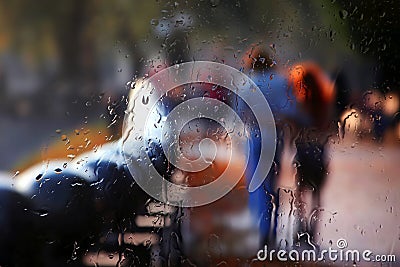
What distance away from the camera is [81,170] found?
129 cm

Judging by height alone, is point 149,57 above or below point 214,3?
below

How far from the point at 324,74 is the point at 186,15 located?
430 millimetres

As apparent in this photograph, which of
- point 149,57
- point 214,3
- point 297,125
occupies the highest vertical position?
point 214,3

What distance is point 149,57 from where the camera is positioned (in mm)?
1284

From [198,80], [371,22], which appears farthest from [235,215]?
[371,22]

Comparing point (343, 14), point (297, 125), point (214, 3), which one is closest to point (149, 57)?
point (214, 3)

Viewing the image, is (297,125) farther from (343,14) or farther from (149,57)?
(149,57)

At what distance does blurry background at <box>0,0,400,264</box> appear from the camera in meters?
1.27

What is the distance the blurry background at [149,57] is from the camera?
50.0 inches

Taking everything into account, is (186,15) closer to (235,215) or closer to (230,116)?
(230,116)

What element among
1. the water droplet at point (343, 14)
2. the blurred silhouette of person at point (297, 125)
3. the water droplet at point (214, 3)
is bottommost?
the blurred silhouette of person at point (297, 125)

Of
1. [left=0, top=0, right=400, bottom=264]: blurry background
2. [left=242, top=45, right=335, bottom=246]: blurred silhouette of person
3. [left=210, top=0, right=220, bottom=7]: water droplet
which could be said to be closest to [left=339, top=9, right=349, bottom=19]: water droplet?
[left=0, top=0, right=400, bottom=264]: blurry background

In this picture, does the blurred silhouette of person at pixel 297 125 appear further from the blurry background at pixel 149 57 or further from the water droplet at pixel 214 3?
the water droplet at pixel 214 3

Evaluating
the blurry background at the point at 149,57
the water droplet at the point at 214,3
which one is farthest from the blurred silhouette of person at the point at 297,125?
the water droplet at the point at 214,3
